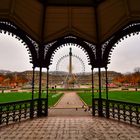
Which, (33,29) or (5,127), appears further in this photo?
(33,29)

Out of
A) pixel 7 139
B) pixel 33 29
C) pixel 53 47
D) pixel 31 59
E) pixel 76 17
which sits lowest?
pixel 7 139

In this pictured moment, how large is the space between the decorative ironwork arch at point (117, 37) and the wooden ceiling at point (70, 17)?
0.34 meters

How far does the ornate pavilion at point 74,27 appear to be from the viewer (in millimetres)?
7672

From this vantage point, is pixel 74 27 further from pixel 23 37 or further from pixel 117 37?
pixel 23 37

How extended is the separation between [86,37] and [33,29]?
2899 millimetres

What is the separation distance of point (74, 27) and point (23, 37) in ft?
9.03

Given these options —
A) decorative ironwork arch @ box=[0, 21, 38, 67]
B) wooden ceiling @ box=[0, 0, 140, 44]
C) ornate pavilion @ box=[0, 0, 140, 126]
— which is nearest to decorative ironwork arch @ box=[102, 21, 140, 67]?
ornate pavilion @ box=[0, 0, 140, 126]

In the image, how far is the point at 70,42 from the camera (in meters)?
10.1

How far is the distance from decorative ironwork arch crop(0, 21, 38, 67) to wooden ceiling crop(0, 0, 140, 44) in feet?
1.21

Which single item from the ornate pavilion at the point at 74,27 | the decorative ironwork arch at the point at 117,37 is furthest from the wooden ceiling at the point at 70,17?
the decorative ironwork arch at the point at 117,37

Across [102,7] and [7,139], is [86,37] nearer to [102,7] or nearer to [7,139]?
[102,7]

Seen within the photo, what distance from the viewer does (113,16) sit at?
8.22 metres

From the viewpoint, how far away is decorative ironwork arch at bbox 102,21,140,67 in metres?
8.36

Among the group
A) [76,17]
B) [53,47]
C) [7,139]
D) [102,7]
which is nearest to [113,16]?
[102,7]
